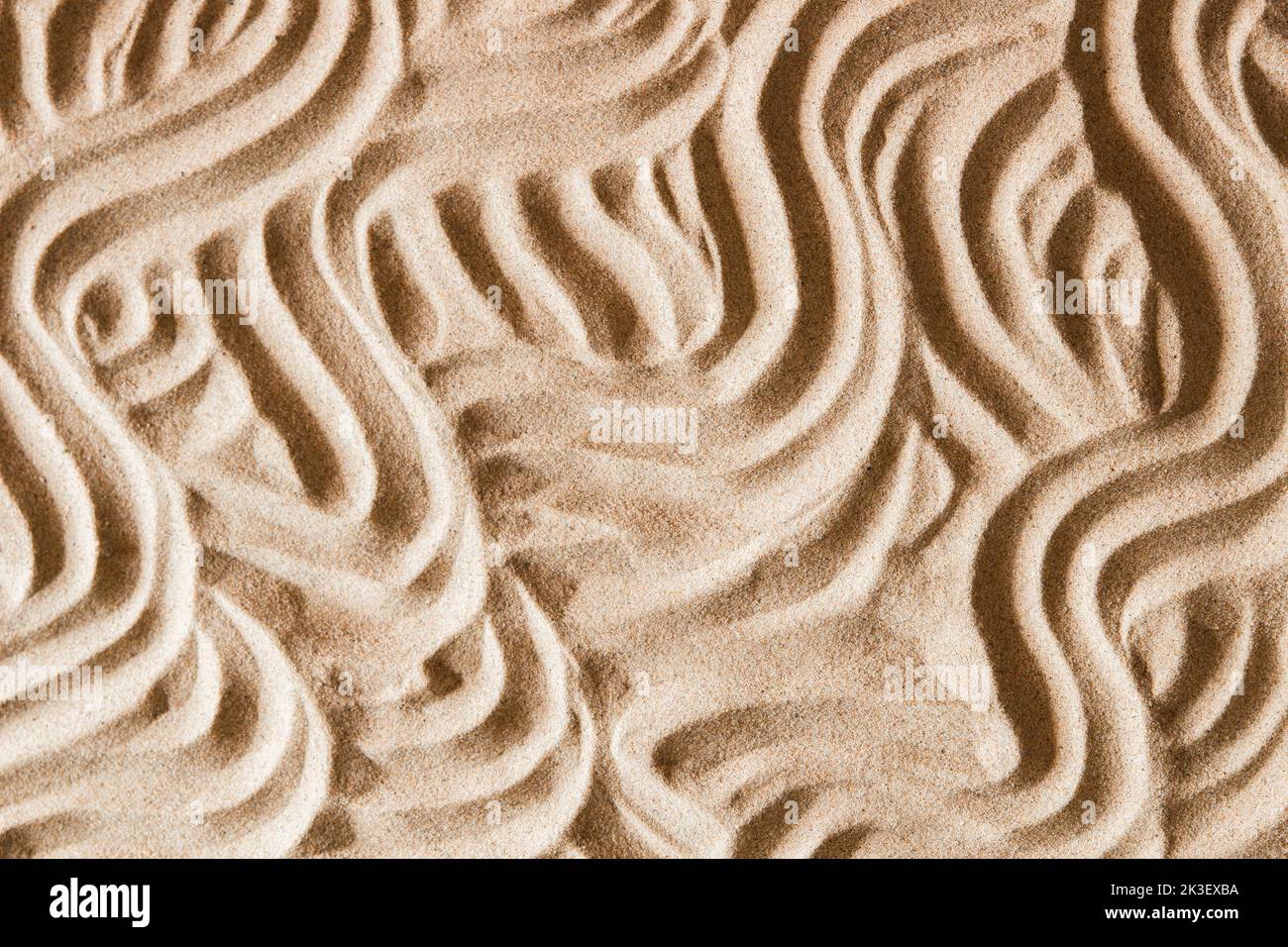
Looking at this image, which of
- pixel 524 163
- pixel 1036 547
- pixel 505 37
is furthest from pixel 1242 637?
pixel 505 37

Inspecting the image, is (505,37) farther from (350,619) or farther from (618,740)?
(618,740)

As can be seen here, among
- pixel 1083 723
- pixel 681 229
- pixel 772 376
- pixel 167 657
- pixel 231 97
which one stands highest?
pixel 231 97

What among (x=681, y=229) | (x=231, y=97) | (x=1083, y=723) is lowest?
(x=1083, y=723)

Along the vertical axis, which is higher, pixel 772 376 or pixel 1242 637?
pixel 772 376

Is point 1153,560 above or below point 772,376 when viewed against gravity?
below

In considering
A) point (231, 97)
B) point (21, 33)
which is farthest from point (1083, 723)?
point (21, 33)

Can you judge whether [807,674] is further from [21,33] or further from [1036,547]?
[21,33]
